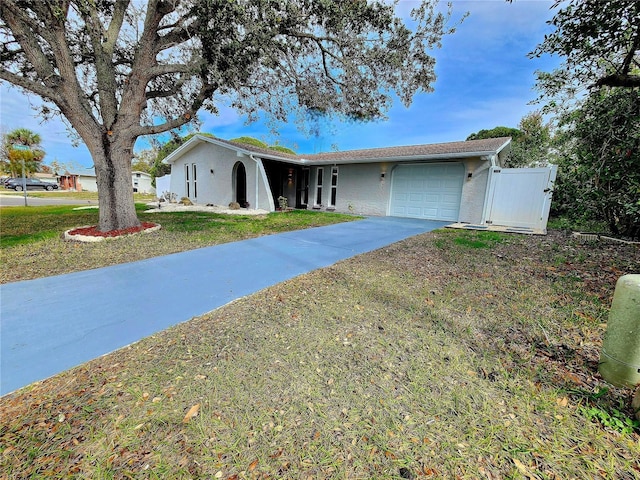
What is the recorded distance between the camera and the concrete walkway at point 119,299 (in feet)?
8.32

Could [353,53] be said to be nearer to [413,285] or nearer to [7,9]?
[413,285]

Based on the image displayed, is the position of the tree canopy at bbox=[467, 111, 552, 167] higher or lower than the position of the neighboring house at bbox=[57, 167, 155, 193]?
higher

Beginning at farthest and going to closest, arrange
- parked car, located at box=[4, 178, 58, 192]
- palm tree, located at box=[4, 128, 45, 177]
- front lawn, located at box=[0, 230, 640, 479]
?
palm tree, located at box=[4, 128, 45, 177] → parked car, located at box=[4, 178, 58, 192] → front lawn, located at box=[0, 230, 640, 479]

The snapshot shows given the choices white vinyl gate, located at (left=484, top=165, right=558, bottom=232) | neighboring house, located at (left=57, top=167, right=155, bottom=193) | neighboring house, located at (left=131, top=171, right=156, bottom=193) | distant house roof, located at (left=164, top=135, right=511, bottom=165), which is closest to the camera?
white vinyl gate, located at (left=484, top=165, right=558, bottom=232)

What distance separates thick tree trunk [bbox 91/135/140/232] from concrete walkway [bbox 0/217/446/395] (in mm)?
2968

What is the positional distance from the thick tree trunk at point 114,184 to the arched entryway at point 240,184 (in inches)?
306

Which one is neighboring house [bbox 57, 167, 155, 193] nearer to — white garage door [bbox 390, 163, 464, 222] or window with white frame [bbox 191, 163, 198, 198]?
window with white frame [bbox 191, 163, 198, 198]

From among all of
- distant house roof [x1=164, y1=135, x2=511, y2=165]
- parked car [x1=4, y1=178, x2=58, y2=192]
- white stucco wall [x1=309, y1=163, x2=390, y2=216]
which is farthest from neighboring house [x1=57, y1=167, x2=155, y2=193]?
white stucco wall [x1=309, y1=163, x2=390, y2=216]

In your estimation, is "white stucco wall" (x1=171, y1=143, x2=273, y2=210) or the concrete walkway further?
"white stucco wall" (x1=171, y1=143, x2=273, y2=210)

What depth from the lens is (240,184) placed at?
15938 mm

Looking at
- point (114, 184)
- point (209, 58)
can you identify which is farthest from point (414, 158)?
point (114, 184)

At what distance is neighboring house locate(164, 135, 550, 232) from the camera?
11039mm

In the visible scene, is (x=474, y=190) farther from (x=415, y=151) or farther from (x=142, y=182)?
(x=142, y=182)

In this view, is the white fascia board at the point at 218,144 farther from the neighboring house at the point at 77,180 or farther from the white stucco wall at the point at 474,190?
the neighboring house at the point at 77,180
